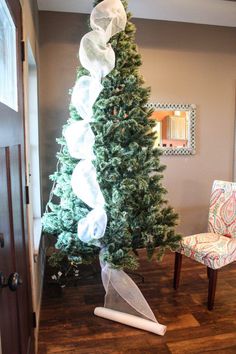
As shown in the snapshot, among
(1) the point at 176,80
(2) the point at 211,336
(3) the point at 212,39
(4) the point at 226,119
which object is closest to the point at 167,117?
(1) the point at 176,80

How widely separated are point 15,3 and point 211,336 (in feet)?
7.67

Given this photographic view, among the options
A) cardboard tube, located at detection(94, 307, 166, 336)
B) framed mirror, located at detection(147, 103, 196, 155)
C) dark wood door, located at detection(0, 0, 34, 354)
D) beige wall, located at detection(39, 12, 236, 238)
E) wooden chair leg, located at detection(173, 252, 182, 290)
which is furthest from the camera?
framed mirror, located at detection(147, 103, 196, 155)

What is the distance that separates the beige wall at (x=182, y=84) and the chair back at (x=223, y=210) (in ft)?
2.35

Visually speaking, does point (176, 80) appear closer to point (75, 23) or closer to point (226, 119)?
point (226, 119)

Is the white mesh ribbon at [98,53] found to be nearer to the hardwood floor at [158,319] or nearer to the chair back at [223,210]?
the chair back at [223,210]

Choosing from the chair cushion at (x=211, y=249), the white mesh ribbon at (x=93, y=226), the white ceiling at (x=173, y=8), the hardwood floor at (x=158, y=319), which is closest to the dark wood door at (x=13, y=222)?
the hardwood floor at (x=158, y=319)

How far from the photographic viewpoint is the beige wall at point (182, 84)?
3062 mm

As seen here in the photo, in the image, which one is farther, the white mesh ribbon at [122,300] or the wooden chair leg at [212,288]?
the wooden chair leg at [212,288]

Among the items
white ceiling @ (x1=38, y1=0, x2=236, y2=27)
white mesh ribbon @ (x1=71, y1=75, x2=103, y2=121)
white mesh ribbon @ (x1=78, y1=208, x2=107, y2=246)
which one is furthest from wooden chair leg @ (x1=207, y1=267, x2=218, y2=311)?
white ceiling @ (x1=38, y1=0, x2=236, y2=27)

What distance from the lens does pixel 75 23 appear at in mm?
3043

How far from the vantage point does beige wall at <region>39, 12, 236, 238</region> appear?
3.06m

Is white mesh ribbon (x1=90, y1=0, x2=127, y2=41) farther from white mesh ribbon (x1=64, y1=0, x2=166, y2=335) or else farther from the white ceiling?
the white ceiling

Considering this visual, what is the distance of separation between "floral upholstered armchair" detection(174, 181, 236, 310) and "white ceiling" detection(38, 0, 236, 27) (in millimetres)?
1765

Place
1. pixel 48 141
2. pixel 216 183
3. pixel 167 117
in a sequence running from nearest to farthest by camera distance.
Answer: pixel 216 183 < pixel 48 141 < pixel 167 117
